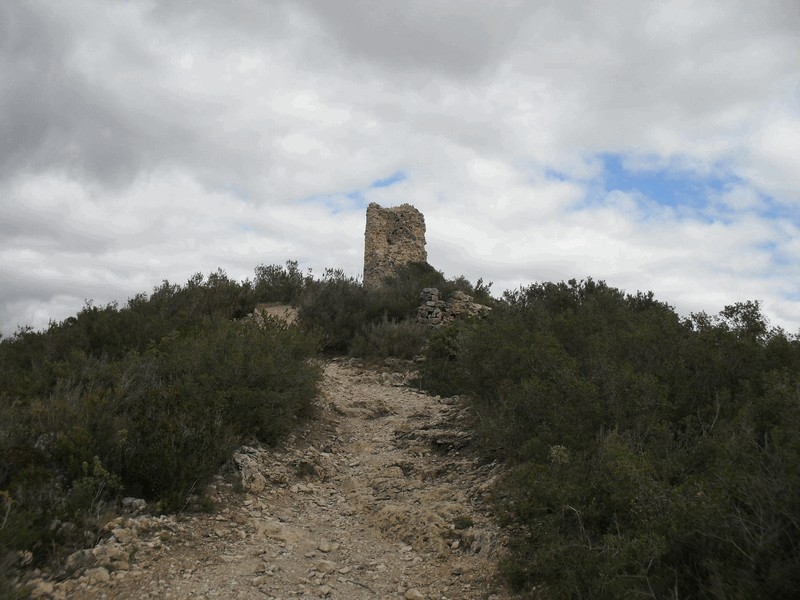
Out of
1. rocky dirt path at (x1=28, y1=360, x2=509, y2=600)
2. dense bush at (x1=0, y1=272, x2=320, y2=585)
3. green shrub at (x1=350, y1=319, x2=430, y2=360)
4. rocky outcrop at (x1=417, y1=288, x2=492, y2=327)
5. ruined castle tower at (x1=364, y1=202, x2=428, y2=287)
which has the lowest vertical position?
rocky dirt path at (x1=28, y1=360, x2=509, y2=600)

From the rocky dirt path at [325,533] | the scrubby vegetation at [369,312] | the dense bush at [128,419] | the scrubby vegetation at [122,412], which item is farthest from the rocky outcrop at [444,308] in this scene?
the rocky dirt path at [325,533]

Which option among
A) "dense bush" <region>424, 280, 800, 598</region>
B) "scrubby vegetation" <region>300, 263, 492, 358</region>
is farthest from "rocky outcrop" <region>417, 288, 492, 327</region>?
"dense bush" <region>424, 280, 800, 598</region>

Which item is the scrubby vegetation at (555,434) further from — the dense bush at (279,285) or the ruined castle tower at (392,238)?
the ruined castle tower at (392,238)

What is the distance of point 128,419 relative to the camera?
554 centimetres

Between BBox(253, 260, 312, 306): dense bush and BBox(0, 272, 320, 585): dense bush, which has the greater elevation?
BBox(253, 260, 312, 306): dense bush

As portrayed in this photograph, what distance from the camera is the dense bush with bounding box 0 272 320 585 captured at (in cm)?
433

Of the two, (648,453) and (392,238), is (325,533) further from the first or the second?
(392,238)

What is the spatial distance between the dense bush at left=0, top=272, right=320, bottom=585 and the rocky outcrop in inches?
241

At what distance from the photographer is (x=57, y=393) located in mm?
6145

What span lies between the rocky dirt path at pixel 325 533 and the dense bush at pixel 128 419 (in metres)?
0.32

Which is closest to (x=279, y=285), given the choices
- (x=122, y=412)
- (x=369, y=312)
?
(x=369, y=312)

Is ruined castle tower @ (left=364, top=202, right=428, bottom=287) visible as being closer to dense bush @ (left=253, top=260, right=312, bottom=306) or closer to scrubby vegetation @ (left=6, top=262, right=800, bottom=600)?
dense bush @ (left=253, top=260, right=312, bottom=306)

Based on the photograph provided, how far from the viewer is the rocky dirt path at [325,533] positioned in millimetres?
4094

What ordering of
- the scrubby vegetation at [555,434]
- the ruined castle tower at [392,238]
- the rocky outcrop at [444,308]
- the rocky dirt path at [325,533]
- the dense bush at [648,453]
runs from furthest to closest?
the ruined castle tower at [392,238]
the rocky outcrop at [444,308]
the rocky dirt path at [325,533]
the scrubby vegetation at [555,434]
the dense bush at [648,453]
